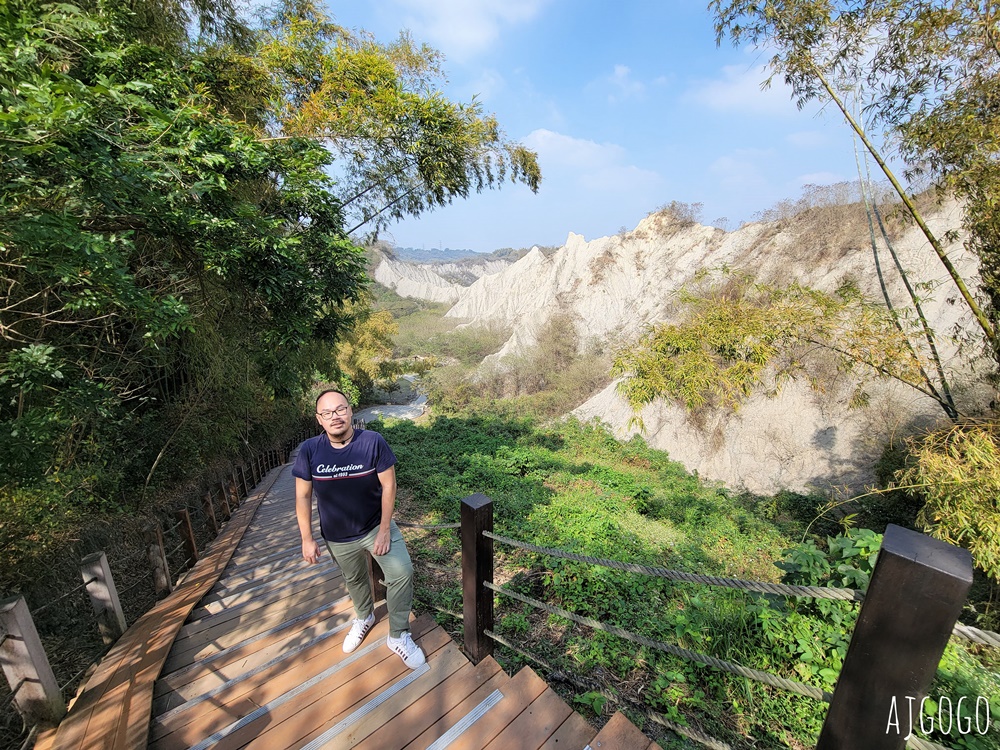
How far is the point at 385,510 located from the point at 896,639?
174 cm

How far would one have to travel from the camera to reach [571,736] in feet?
4.82

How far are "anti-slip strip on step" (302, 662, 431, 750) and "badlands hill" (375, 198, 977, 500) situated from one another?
14.0 ft

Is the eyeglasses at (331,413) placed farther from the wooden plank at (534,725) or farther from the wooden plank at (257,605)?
the wooden plank at (257,605)

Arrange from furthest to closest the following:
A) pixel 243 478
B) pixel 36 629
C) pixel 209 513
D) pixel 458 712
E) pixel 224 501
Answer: pixel 243 478 → pixel 224 501 → pixel 209 513 → pixel 36 629 → pixel 458 712

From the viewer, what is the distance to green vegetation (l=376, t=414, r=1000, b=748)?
2201 mm

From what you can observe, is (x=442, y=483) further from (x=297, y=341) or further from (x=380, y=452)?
(x=380, y=452)

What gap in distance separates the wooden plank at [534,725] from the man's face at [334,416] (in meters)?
1.41

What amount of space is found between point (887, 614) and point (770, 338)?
116 inches

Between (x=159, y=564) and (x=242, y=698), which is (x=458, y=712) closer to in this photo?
(x=242, y=698)

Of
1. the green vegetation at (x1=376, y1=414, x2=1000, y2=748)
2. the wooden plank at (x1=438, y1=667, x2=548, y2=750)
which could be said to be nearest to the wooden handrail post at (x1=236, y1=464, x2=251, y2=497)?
the green vegetation at (x1=376, y1=414, x2=1000, y2=748)

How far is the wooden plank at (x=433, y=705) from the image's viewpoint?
5.00 feet

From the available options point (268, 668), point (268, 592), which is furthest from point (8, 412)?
point (268, 668)

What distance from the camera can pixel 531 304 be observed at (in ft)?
86.8

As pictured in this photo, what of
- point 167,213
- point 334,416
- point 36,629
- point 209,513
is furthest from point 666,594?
point 209,513
